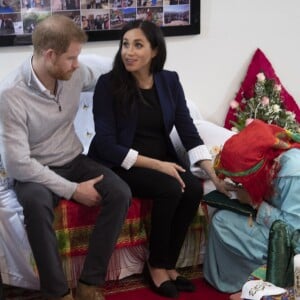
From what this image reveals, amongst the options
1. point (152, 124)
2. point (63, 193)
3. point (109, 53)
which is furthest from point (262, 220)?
point (109, 53)

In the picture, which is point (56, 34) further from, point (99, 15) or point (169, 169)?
point (99, 15)

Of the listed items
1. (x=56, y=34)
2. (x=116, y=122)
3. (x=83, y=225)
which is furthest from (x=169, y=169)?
(x=56, y=34)

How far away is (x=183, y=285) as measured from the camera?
2.25 meters

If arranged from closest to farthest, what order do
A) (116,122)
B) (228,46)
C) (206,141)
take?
(116,122) < (206,141) < (228,46)

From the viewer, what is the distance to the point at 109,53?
282 cm

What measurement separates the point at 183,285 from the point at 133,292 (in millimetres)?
225

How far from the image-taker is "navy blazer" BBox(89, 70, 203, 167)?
2225 mm

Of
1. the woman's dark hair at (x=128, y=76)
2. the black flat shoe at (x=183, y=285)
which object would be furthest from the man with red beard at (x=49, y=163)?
the black flat shoe at (x=183, y=285)

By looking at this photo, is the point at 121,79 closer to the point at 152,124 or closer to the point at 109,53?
the point at 152,124

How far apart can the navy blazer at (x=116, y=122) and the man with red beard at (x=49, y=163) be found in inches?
4.6

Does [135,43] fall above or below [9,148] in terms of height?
above

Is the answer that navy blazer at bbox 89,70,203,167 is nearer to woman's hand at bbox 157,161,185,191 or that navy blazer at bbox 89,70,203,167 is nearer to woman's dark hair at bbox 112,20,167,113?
woman's dark hair at bbox 112,20,167,113

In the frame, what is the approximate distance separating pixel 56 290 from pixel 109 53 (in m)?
1.39

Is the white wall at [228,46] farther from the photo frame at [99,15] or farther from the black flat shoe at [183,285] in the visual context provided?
the black flat shoe at [183,285]
